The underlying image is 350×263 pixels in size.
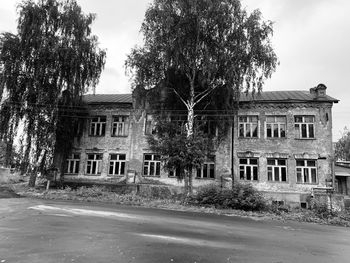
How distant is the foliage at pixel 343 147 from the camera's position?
46850 mm

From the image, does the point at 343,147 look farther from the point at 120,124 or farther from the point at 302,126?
the point at 120,124

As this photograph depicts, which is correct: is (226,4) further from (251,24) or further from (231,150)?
(231,150)

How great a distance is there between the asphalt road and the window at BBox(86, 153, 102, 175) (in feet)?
47.8

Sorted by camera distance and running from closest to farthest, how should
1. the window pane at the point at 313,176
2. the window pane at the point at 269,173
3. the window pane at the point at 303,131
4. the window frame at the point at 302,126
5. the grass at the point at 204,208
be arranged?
1. the grass at the point at 204,208
2. the window pane at the point at 313,176
3. the window pane at the point at 269,173
4. the window frame at the point at 302,126
5. the window pane at the point at 303,131

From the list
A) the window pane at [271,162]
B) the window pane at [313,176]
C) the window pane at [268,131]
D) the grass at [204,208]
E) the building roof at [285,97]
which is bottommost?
the grass at [204,208]

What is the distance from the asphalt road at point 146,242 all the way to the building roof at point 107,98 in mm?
17016

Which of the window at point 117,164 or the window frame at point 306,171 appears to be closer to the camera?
the window frame at point 306,171

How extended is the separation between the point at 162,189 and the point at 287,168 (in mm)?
10028

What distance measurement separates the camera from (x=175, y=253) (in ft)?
21.6

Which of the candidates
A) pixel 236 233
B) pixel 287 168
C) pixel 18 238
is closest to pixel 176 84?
pixel 287 168

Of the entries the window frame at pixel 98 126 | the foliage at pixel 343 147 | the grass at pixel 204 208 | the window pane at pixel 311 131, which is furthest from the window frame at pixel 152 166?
the foliage at pixel 343 147

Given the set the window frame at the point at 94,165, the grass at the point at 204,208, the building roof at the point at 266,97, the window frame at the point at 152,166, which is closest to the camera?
the grass at the point at 204,208

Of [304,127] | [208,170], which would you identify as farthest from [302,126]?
[208,170]

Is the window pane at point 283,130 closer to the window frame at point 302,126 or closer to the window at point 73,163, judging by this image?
the window frame at point 302,126
